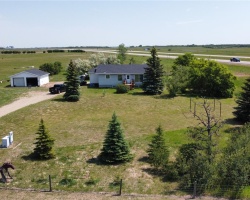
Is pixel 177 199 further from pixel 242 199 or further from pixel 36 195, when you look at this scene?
pixel 36 195

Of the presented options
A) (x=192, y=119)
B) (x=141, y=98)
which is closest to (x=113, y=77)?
(x=141, y=98)

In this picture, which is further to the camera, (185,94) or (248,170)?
(185,94)

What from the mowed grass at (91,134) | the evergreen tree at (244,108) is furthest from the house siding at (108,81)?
the evergreen tree at (244,108)

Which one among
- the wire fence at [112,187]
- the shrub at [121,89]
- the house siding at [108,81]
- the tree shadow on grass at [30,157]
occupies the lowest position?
the wire fence at [112,187]

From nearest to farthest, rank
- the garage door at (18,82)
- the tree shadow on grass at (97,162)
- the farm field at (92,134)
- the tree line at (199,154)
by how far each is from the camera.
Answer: the tree line at (199,154), the farm field at (92,134), the tree shadow on grass at (97,162), the garage door at (18,82)

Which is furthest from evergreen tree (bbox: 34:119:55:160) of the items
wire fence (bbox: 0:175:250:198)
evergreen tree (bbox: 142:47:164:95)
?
evergreen tree (bbox: 142:47:164:95)

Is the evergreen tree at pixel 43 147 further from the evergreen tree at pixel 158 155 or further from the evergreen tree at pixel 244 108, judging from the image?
the evergreen tree at pixel 244 108

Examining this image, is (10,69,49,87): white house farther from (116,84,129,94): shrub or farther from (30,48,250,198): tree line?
(30,48,250,198): tree line
